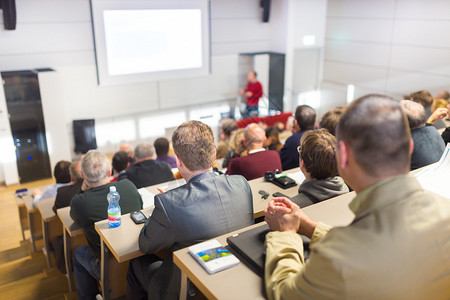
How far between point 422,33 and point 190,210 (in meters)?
7.31

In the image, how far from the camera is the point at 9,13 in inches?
238

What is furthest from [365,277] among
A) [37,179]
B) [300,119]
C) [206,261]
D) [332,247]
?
[37,179]

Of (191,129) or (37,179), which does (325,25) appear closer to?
(37,179)

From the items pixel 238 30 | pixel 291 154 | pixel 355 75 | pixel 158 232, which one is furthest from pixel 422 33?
pixel 158 232

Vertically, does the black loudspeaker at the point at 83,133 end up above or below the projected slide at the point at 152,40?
Answer: below

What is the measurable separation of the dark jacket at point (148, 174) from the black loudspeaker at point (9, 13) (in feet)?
12.7

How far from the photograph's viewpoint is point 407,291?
111cm

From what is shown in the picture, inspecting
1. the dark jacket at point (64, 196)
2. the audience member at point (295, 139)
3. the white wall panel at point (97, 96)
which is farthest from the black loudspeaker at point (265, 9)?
the dark jacket at point (64, 196)

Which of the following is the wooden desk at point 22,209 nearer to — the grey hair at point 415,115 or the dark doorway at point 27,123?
the dark doorway at point 27,123

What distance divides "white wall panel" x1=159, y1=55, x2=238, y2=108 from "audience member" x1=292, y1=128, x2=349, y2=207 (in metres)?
6.07

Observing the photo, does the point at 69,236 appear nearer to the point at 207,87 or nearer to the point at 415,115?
the point at 415,115

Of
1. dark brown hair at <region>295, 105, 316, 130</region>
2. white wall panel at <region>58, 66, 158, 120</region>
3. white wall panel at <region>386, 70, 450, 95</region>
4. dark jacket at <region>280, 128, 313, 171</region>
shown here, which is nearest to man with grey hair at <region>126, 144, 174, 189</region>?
dark jacket at <region>280, 128, 313, 171</region>

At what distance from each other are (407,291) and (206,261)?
69 cm

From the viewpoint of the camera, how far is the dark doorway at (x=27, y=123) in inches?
236
